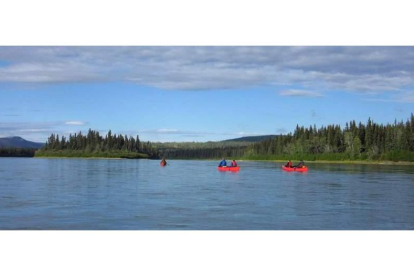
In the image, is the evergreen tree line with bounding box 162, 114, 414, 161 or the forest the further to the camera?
the evergreen tree line with bounding box 162, 114, 414, 161

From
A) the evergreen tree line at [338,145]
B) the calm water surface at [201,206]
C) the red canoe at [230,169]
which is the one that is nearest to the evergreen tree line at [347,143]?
the evergreen tree line at [338,145]

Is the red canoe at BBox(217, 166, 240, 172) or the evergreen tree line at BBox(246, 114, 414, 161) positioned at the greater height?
the evergreen tree line at BBox(246, 114, 414, 161)

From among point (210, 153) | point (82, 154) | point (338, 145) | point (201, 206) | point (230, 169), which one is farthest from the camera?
point (210, 153)

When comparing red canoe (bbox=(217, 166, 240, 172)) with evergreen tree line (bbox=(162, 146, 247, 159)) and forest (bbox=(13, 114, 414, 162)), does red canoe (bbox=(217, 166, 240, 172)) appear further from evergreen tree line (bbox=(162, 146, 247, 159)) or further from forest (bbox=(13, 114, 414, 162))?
evergreen tree line (bbox=(162, 146, 247, 159))

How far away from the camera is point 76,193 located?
22.3 meters

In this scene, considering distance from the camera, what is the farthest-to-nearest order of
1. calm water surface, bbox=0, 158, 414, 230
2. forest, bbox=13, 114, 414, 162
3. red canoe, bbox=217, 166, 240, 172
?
red canoe, bbox=217, 166, 240, 172, forest, bbox=13, 114, 414, 162, calm water surface, bbox=0, 158, 414, 230

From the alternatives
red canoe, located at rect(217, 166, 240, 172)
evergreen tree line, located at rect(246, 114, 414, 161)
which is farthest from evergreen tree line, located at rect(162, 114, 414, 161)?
red canoe, located at rect(217, 166, 240, 172)

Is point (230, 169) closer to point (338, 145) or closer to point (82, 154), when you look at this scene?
point (82, 154)

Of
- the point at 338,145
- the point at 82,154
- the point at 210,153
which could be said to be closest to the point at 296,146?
the point at 338,145

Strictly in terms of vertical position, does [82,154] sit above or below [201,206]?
above

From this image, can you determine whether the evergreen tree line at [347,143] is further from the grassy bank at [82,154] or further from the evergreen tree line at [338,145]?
the grassy bank at [82,154]

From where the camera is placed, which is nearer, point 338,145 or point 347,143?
point 347,143
